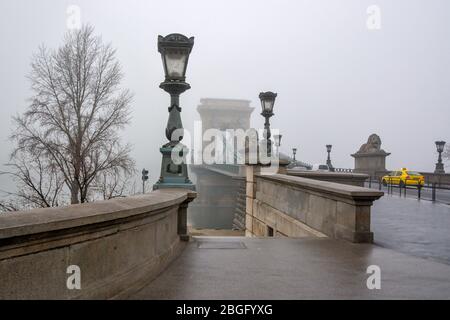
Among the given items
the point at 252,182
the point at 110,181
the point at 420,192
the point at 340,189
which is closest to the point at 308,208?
the point at 340,189

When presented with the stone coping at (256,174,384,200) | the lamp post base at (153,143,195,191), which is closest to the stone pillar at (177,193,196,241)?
the lamp post base at (153,143,195,191)

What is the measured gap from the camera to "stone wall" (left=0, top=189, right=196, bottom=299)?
2.50 m

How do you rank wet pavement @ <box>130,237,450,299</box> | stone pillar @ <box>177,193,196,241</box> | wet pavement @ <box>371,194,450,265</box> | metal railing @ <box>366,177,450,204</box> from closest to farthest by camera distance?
wet pavement @ <box>130,237,450,299</box> → stone pillar @ <box>177,193,196,241</box> → wet pavement @ <box>371,194,450,265</box> → metal railing @ <box>366,177,450,204</box>

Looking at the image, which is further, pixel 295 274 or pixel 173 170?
pixel 173 170

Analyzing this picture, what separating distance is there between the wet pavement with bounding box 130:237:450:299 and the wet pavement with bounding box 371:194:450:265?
1.97 ft

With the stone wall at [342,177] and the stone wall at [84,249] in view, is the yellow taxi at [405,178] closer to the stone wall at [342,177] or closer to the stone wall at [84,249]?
the stone wall at [342,177]

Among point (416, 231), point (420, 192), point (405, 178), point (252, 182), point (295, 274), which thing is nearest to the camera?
point (295, 274)

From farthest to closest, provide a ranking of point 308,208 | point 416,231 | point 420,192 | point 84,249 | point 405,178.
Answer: point 405,178 < point 420,192 < point 308,208 < point 416,231 < point 84,249

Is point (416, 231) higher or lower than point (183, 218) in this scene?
lower

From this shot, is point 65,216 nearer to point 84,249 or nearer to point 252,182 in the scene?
point 84,249

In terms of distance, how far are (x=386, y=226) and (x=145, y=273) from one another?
22.1 feet

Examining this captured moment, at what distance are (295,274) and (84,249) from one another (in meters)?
2.66

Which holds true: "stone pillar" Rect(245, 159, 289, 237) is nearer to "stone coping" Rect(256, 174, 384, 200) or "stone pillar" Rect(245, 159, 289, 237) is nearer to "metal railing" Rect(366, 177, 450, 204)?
"stone coping" Rect(256, 174, 384, 200)

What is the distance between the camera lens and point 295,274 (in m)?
4.68
